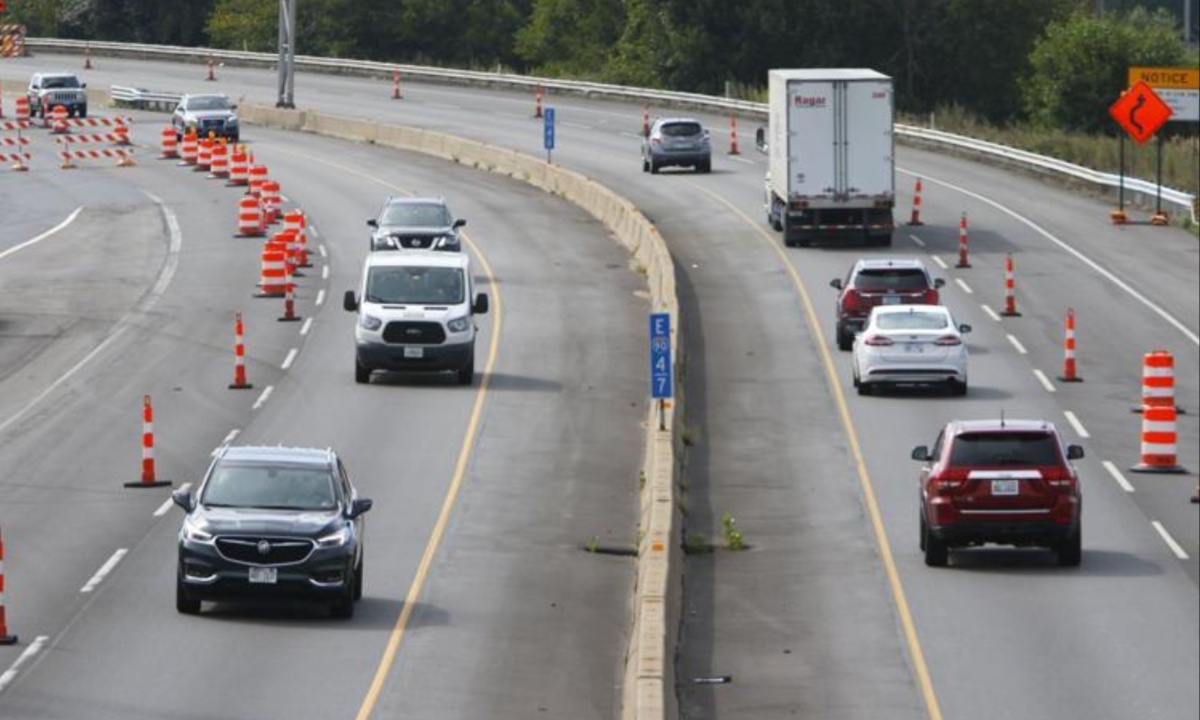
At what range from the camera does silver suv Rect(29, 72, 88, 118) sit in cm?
9438

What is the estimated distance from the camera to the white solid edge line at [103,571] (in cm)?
2572

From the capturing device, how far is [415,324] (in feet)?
133

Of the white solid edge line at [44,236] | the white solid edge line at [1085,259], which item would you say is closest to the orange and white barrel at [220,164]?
the white solid edge line at [44,236]

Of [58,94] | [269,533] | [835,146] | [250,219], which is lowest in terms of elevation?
[269,533]

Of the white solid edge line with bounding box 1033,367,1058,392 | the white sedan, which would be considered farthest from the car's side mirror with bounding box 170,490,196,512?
the white solid edge line with bounding box 1033,367,1058,392

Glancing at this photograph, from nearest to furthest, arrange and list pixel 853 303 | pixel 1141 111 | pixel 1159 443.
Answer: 1. pixel 1159 443
2. pixel 853 303
3. pixel 1141 111

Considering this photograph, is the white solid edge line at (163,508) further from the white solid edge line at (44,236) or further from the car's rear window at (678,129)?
the car's rear window at (678,129)

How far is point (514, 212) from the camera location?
66812mm

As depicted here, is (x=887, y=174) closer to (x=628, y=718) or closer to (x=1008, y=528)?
(x=1008, y=528)

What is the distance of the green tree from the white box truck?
146 feet

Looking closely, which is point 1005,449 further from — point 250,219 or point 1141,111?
point 1141,111

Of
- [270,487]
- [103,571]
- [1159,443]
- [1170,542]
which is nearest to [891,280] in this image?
[1159,443]

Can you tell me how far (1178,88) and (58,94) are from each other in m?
38.0

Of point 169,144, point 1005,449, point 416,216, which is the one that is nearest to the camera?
point 1005,449
